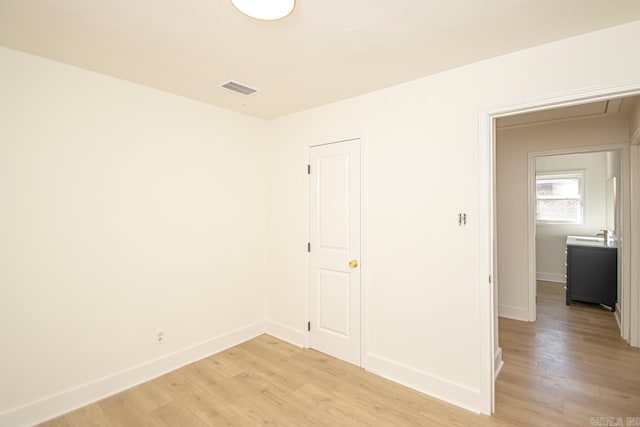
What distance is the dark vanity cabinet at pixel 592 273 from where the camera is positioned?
14.8 ft

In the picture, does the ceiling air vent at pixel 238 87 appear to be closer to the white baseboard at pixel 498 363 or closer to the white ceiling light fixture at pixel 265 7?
the white ceiling light fixture at pixel 265 7

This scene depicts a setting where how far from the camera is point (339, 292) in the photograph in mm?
3199

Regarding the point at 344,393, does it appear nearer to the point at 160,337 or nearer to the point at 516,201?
the point at 160,337

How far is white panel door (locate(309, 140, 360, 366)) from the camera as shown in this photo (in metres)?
3.06

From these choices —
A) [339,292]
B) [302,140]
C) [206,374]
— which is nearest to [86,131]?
[302,140]

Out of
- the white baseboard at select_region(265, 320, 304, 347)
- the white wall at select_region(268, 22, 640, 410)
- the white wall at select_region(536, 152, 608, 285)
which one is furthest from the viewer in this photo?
the white wall at select_region(536, 152, 608, 285)

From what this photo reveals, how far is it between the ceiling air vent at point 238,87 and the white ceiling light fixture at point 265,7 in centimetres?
120

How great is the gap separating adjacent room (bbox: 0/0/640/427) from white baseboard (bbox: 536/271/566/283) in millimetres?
2850

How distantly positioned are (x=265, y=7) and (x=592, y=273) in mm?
5705

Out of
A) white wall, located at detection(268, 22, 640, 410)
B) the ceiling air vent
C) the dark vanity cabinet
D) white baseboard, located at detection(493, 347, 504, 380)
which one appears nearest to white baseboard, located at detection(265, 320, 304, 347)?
white wall, located at detection(268, 22, 640, 410)

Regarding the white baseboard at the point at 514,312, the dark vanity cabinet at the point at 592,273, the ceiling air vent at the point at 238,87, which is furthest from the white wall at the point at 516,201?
the ceiling air vent at the point at 238,87

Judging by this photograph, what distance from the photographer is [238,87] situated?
279 cm

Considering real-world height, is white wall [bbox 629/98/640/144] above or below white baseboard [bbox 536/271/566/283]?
above

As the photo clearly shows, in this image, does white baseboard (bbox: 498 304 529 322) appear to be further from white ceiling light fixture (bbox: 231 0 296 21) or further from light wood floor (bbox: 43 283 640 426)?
white ceiling light fixture (bbox: 231 0 296 21)
